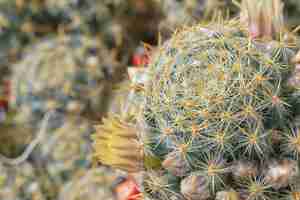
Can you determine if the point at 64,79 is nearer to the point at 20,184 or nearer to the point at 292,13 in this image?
the point at 20,184

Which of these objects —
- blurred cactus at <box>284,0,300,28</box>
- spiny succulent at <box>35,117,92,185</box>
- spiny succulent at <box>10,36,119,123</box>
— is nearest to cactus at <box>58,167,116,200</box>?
spiny succulent at <box>35,117,92,185</box>

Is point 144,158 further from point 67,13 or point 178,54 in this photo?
point 67,13

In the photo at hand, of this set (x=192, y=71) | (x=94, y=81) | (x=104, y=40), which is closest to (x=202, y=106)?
(x=192, y=71)

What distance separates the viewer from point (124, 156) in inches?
40.5

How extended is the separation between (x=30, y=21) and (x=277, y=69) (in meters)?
0.91

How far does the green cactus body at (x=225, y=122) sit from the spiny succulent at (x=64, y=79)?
50 centimetres

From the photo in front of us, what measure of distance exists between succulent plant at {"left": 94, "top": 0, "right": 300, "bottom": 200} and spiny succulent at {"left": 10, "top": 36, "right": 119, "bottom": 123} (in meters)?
0.48

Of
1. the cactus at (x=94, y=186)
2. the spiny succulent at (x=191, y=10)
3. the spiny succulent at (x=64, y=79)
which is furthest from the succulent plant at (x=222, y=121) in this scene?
the spiny succulent at (x=64, y=79)

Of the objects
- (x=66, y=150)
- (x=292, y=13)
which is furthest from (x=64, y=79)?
(x=292, y=13)

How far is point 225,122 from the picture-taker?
35.2 inches

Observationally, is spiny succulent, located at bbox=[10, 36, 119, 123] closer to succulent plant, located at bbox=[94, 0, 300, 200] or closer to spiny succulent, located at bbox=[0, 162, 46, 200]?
spiny succulent, located at bbox=[0, 162, 46, 200]

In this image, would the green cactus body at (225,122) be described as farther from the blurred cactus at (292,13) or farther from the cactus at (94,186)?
the blurred cactus at (292,13)

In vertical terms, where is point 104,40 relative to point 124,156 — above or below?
above

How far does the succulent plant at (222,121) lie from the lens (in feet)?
2.95
